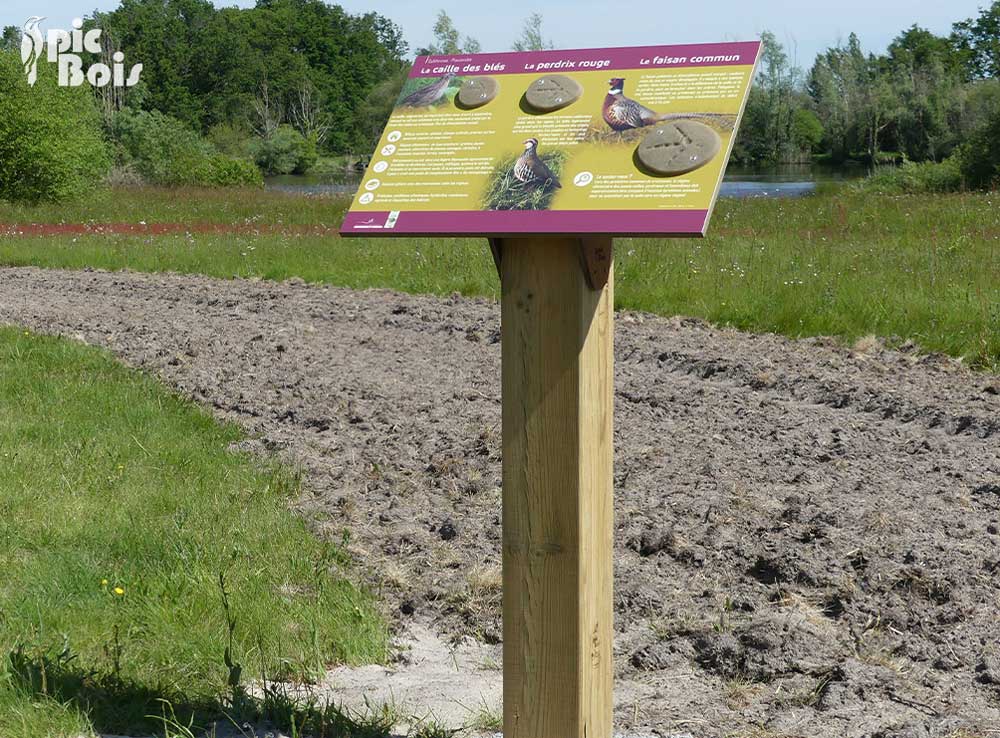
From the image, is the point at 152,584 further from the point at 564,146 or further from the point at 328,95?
the point at 328,95

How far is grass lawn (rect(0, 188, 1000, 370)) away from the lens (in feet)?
26.4

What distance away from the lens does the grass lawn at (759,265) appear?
26.4ft

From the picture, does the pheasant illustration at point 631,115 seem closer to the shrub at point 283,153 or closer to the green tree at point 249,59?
the shrub at point 283,153

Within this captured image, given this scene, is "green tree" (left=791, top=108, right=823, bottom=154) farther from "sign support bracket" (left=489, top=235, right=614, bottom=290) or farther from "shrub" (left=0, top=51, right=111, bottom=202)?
"sign support bracket" (left=489, top=235, right=614, bottom=290)

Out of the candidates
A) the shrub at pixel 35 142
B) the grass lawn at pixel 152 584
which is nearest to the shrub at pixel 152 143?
the shrub at pixel 35 142

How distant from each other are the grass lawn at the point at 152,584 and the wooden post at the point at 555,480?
2.23 ft

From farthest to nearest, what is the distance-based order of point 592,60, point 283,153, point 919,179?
1. point 283,153
2. point 919,179
3. point 592,60

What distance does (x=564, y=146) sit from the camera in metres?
2.62

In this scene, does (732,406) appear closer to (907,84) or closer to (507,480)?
(507,480)

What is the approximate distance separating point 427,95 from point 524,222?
59cm

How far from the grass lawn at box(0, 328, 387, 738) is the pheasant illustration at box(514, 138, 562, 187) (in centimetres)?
151

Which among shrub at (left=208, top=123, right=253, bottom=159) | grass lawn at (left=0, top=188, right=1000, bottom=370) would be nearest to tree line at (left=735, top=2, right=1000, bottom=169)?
grass lawn at (left=0, top=188, right=1000, bottom=370)

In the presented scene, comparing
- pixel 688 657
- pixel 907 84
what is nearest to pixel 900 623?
pixel 688 657

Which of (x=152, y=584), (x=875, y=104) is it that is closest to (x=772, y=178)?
(x=875, y=104)
